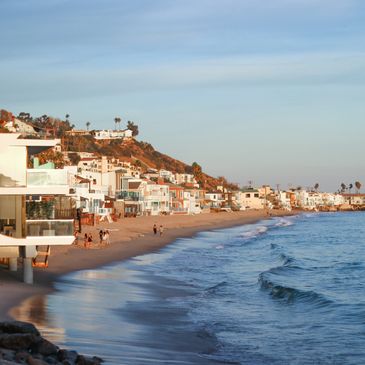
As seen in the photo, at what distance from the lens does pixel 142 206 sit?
381 ft

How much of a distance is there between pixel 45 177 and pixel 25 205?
122cm

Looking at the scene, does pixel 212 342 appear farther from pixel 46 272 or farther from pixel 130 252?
pixel 130 252

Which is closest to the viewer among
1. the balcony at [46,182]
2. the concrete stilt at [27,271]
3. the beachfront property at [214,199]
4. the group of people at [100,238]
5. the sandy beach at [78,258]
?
the sandy beach at [78,258]

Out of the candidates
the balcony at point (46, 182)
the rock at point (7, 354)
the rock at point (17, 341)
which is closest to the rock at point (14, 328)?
the rock at point (17, 341)

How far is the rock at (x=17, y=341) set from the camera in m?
13.1

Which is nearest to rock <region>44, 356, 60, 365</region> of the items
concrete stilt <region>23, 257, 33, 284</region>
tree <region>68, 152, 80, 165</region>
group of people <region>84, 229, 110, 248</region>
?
concrete stilt <region>23, 257, 33, 284</region>

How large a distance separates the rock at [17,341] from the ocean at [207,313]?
8.76ft

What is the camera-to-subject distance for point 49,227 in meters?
27.7

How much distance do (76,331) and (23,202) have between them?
9512 mm

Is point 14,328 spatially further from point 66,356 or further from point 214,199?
point 214,199

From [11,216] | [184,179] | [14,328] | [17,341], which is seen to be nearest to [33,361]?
[17,341]

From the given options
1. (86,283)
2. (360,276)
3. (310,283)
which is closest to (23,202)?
(86,283)

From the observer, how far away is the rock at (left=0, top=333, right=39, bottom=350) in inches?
515

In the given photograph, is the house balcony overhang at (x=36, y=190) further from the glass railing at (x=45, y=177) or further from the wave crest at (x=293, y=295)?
the wave crest at (x=293, y=295)
